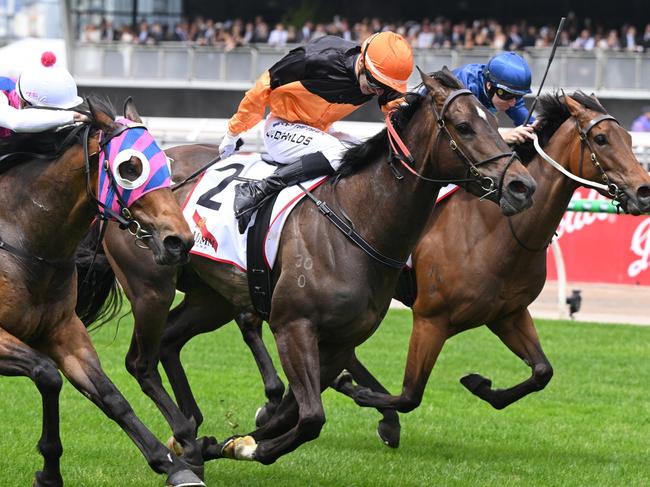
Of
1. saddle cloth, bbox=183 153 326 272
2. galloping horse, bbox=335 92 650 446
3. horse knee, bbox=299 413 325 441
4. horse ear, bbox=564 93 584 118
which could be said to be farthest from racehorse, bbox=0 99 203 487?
horse ear, bbox=564 93 584 118

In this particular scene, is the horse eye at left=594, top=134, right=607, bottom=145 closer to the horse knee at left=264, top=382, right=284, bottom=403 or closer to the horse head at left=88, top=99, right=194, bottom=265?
the horse knee at left=264, top=382, right=284, bottom=403

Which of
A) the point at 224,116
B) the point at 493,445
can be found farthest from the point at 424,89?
the point at 224,116

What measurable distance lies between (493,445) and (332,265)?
206 cm

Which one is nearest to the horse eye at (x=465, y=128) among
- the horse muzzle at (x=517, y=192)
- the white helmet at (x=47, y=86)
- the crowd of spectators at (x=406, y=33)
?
the horse muzzle at (x=517, y=192)

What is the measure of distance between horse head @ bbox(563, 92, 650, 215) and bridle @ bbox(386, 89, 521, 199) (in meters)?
1.14

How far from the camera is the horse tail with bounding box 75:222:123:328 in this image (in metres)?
Result: 6.48

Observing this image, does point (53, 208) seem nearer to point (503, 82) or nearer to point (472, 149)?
point (472, 149)

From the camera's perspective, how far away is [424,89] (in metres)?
5.50

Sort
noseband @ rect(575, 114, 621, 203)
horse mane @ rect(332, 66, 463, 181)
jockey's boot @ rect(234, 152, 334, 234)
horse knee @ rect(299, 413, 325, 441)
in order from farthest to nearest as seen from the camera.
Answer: noseband @ rect(575, 114, 621, 203)
jockey's boot @ rect(234, 152, 334, 234)
horse mane @ rect(332, 66, 463, 181)
horse knee @ rect(299, 413, 325, 441)

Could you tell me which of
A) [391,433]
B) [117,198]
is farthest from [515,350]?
[117,198]

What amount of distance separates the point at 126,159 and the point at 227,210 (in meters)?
1.34

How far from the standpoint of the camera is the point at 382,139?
5672 mm

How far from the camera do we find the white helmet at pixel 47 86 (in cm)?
531

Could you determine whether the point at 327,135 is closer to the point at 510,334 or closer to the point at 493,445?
the point at 510,334
